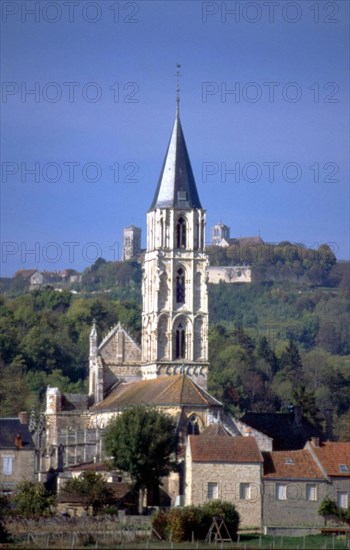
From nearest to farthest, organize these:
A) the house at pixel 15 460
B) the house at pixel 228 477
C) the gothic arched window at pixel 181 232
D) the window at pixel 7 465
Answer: the house at pixel 228 477 < the house at pixel 15 460 < the window at pixel 7 465 < the gothic arched window at pixel 181 232

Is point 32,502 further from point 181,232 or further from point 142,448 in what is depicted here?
point 181,232

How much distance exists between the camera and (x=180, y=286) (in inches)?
3511

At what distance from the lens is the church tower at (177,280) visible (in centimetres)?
8844

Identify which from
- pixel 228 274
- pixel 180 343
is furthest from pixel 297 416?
pixel 228 274

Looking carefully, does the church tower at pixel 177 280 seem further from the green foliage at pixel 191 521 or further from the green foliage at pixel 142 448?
the green foliage at pixel 191 521

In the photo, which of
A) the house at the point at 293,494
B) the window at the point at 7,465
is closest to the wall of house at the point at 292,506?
the house at the point at 293,494

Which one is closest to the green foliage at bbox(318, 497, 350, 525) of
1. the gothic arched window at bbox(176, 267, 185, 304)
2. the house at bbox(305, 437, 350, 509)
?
the house at bbox(305, 437, 350, 509)

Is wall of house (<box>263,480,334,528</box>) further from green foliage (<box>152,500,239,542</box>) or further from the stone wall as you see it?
green foliage (<box>152,500,239,542</box>)

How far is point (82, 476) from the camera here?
240 ft

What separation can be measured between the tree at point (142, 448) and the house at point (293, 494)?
16.1 feet

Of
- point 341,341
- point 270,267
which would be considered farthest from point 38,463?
point 270,267

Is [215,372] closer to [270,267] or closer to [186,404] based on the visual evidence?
[186,404]

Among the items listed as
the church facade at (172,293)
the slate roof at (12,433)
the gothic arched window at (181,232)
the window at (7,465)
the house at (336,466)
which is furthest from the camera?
the gothic arched window at (181,232)

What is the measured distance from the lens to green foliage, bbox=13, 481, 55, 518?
67094 millimetres
